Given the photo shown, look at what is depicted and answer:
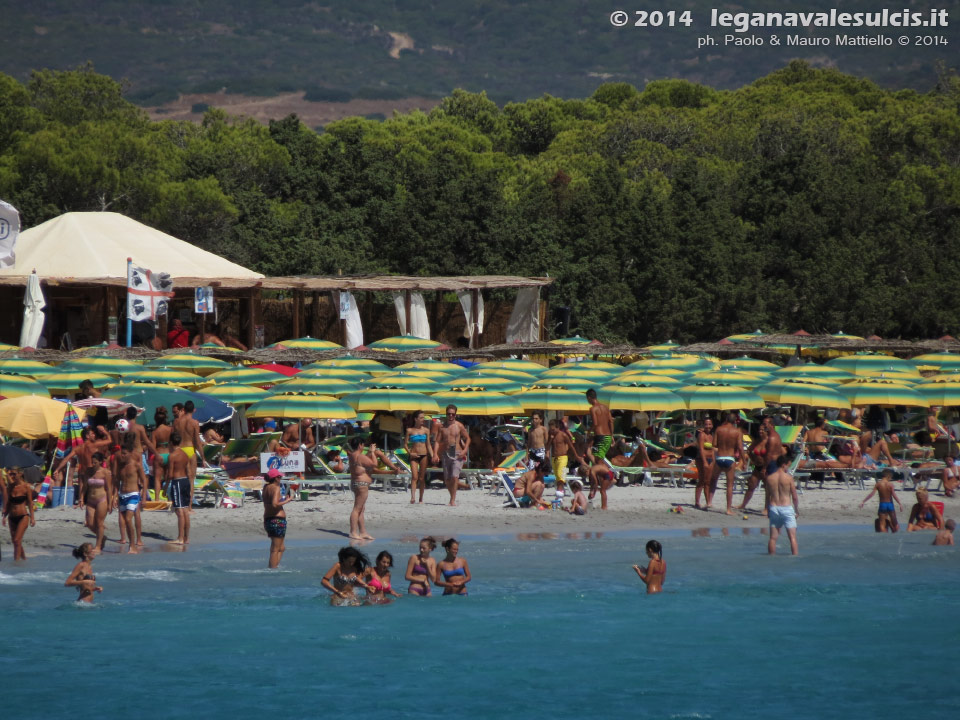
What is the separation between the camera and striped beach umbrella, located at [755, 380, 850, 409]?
23.7 meters

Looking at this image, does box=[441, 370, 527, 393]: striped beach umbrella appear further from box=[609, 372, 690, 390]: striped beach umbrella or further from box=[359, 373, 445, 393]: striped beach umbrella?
box=[609, 372, 690, 390]: striped beach umbrella

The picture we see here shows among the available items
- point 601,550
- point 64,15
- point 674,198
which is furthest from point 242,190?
point 64,15

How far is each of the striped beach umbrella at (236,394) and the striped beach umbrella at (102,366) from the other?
2931 millimetres

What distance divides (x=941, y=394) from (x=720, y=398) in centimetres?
486

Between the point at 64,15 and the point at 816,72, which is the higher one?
the point at 64,15

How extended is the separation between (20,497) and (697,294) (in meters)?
29.7

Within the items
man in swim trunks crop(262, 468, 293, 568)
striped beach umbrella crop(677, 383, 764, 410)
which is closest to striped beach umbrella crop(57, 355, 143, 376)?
man in swim trunks crop(262, 468, 293, 568)

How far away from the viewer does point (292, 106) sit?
177750mm

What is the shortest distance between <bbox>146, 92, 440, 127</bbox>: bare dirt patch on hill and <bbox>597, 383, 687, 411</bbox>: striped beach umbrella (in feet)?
506

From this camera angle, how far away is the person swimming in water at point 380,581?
14.9 m

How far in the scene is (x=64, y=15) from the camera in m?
192

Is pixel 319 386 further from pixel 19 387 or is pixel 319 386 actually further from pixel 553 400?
pixel 19 387

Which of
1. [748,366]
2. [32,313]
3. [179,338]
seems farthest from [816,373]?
[32,313]

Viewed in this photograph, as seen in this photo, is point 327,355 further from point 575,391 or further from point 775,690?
point 775,690
